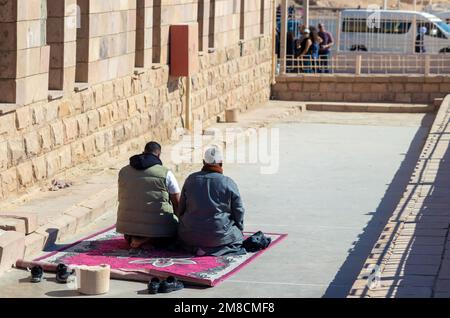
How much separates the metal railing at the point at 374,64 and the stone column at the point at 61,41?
14.7 m

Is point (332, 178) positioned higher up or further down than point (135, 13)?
further down

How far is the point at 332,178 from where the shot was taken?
17875 millimetres

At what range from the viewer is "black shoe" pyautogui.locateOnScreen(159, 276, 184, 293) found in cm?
1062

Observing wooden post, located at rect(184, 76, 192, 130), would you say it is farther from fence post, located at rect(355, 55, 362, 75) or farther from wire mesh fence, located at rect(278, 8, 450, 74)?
wire mesh fence, located at rect(278, 8, 450, 74)

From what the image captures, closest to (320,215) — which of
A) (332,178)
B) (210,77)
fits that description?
(332,178)

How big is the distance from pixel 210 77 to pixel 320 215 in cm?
883

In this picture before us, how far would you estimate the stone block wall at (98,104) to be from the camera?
542 inches

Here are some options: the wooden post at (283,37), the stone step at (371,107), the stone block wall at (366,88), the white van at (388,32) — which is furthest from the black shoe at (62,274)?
the white van at (388,32)

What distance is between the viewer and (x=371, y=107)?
28031mm

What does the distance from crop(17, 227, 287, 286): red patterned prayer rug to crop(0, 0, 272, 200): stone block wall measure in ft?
5.18

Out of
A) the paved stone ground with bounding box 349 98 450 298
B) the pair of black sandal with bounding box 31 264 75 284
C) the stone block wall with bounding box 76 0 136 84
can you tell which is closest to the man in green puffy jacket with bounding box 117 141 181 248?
the pair of black sandal with bounding box 31 264 75 284

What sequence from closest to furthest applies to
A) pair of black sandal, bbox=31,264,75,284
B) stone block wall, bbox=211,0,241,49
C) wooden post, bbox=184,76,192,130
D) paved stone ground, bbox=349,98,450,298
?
paved stone ground, bbox=349,98,450,298 < pair of black sandal, bbox=31,264,75,284 < wooden post, bbox=184,76,192,130 < stone block wall, bbox=211,0,241,49

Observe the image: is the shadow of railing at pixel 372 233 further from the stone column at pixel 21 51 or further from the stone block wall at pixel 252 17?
the stone block wall at pixel 252 17
